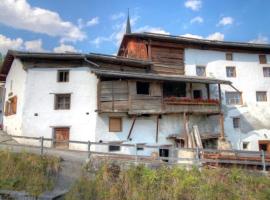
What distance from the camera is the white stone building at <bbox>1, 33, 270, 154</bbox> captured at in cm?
1695

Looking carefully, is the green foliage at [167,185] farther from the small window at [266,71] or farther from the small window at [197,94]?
the small window at [266,71]

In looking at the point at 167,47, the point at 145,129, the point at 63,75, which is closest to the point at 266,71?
the point at 167,47

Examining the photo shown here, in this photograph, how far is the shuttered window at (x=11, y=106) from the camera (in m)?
18.5

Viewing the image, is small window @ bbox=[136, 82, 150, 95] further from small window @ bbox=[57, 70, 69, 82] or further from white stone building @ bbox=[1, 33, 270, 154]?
small window @ bbox=[57, 70, 69, 82]

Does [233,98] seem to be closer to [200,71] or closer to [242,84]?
[242,84]

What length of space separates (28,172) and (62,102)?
30.2ft

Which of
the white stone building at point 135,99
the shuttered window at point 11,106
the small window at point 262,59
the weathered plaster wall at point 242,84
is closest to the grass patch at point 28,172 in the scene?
the white stone building at point 135,99

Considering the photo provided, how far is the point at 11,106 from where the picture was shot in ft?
63.6

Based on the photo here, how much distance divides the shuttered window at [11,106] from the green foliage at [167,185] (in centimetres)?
1148

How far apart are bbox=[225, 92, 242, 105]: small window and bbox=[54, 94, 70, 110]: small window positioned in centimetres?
1371

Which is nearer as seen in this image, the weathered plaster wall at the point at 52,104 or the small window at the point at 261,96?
the weathered plaster wall at the point at 52,104

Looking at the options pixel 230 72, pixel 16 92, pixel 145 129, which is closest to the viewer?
pixel 145 129

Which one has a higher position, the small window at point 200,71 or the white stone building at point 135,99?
the small window at point 200,71

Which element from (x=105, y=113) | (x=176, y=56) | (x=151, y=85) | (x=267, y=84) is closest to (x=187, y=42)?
(x=176, y=56)
